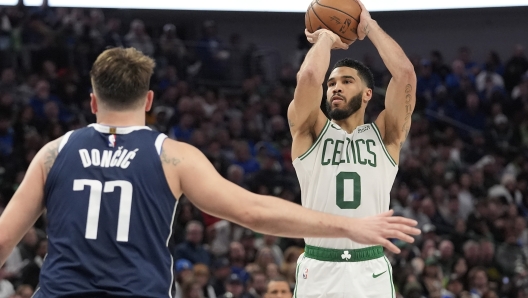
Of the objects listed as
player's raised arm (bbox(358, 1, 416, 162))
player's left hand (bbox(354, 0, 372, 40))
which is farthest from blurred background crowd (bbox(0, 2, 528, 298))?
player's left hand (bbox(354, 0, 372, 40))

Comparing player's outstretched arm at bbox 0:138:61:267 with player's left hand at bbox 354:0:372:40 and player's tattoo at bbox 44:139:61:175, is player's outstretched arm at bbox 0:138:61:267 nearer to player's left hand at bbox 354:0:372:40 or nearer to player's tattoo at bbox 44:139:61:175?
player's tattoo at bbox 44:139:61:175

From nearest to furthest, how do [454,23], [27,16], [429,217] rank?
[429,217]
[27,16]
[454,23]

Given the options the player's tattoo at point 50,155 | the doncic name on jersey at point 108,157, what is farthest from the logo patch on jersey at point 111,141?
the player's tattoo at point 50,155

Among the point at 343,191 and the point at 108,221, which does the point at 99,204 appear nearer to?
the point at 108,221

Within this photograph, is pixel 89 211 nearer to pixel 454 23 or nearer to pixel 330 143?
pixel 330 143

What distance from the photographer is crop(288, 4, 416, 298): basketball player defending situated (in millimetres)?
5910

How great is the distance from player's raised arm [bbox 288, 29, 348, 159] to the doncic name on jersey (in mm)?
2517

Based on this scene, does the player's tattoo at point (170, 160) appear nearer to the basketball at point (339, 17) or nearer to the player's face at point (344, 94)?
the player's face at point (344, 94)

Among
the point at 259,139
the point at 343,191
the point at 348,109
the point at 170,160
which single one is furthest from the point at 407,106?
the point at 259,139

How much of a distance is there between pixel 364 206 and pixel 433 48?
655 inches

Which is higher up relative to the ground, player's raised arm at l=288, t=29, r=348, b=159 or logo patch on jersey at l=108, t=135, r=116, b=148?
player's raised arm at l=288, t=29, r=348, b=159

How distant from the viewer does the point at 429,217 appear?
14.5m

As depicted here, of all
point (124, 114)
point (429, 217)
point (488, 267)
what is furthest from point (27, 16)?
point (124, 114)

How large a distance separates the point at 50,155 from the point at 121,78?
483mm
